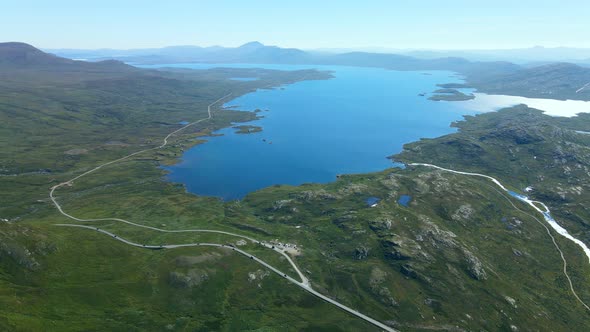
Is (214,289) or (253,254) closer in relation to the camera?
(214,289)

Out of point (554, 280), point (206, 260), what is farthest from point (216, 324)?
point (554, 280)

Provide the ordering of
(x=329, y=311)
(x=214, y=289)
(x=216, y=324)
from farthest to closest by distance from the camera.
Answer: (x=214, y=289) < (x=329, y=311) < (x=216, y=324)

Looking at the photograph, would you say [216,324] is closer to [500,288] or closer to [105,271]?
[105,271]

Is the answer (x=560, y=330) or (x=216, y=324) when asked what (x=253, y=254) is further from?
(x=560, y=330)

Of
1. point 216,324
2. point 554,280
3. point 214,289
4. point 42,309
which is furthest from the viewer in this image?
point 554,280

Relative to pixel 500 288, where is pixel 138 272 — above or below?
above

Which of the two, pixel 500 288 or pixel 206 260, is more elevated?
pixel 206 260

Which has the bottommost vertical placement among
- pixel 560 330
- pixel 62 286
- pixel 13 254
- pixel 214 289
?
pixel 560 330

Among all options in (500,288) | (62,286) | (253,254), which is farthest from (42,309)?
(500,288)

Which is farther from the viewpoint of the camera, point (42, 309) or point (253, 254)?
point (253, 254)
